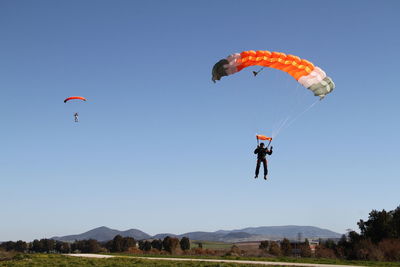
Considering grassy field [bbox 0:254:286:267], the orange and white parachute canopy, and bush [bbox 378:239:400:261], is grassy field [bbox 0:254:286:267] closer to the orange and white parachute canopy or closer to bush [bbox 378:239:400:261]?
the orange and white parachute canopy

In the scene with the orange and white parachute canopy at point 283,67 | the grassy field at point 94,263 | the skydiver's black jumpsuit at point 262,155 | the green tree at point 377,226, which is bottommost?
the grassy field at point 94,263

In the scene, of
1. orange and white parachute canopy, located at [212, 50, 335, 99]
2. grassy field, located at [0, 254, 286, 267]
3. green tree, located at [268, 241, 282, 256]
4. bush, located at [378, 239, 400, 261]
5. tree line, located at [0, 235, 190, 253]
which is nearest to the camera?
orange and white parachute canopy, located at [212, 50, 335, 99]

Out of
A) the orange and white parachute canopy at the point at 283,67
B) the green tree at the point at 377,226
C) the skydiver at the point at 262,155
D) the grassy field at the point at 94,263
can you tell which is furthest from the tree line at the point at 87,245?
the orange and white parachute canopy at the point at 283,67

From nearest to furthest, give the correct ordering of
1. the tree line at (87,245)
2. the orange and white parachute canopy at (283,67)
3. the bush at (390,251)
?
the orange and white parachute canopy at (283,67) < the bush at (390,251) < the tree line at (87,245)

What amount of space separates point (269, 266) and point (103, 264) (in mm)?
10297

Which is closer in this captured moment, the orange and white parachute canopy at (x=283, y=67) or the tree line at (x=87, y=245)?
the orange and white parachute canopy at (x=283, y=67)

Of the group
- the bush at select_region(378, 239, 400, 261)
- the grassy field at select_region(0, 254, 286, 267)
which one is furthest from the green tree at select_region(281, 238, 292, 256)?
the grassy field at select_region(0, 254, 286, 267)

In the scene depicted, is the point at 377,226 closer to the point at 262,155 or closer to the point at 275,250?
the point at 275,250

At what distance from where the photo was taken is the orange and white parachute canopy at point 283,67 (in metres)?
23.4

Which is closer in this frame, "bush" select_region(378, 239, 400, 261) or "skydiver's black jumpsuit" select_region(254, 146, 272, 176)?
"skydiver's black jumpsuit" select_region(254, 146, 272, 176)

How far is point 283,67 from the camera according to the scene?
79.3ft

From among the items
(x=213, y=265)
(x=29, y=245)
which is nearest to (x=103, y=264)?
(x=213, y=265)

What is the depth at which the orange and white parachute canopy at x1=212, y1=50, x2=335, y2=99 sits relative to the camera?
2342cm

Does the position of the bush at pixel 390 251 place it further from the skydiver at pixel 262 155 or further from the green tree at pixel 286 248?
the skydiver at pixel 262 155
